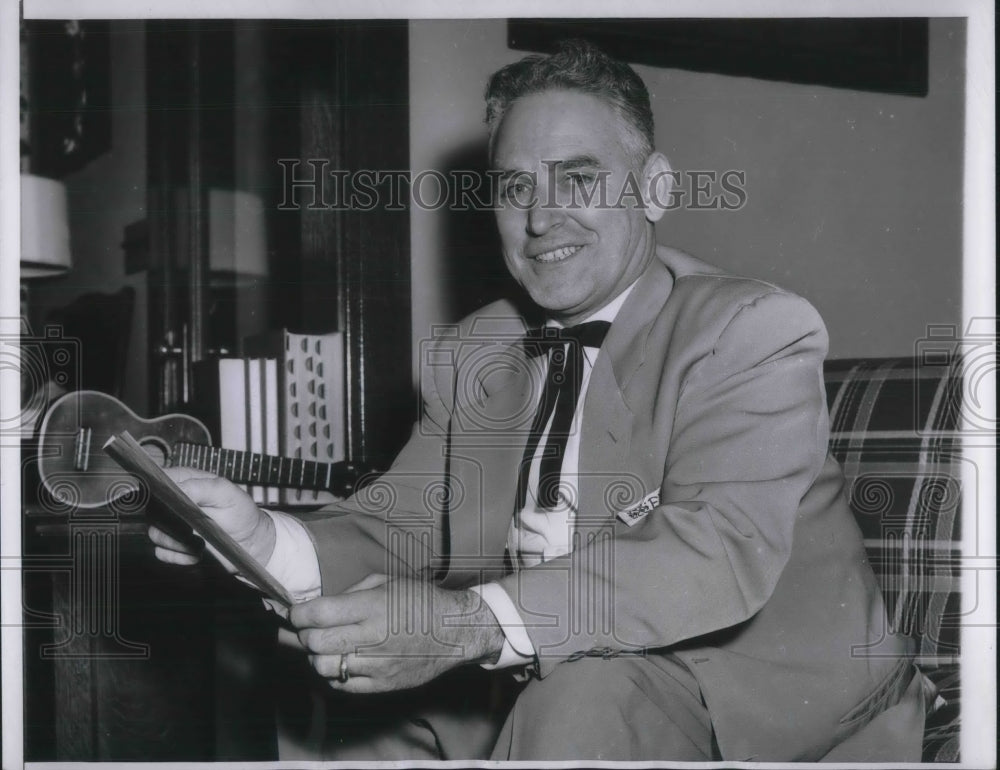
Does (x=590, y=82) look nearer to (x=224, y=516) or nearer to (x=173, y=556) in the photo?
(x=224, y=516)

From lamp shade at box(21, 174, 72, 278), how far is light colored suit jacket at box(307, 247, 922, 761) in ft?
2.01

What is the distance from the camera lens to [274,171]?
144 cm

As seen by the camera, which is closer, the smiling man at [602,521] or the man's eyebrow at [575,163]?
the smiling man at [602,521]

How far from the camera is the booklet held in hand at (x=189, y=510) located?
970mm

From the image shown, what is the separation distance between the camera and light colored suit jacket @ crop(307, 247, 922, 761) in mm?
1002

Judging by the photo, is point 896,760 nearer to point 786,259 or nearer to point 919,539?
point 919,539

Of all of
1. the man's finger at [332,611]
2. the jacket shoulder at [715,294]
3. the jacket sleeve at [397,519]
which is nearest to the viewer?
the man's finger at [332,611]

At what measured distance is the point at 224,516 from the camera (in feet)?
3.62

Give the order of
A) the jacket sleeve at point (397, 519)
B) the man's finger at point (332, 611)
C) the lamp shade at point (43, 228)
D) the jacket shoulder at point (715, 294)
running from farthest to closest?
1. the lamp shade at point (43, 228)
2. the jacket sleeve at point (397, 519)
3. the jacket shoulder at point (715, 294)
4. the man's finger at point (332, 611)

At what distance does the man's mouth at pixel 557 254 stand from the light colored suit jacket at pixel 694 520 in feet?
0.31

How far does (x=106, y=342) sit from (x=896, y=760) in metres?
1.33

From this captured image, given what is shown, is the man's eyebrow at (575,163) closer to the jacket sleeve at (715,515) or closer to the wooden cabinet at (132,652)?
the jacket sleeve at (715,515)

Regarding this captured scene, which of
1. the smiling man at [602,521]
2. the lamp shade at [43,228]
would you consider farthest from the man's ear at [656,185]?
the lamp shade at [43,228]

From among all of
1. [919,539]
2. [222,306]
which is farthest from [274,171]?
[919,539]
